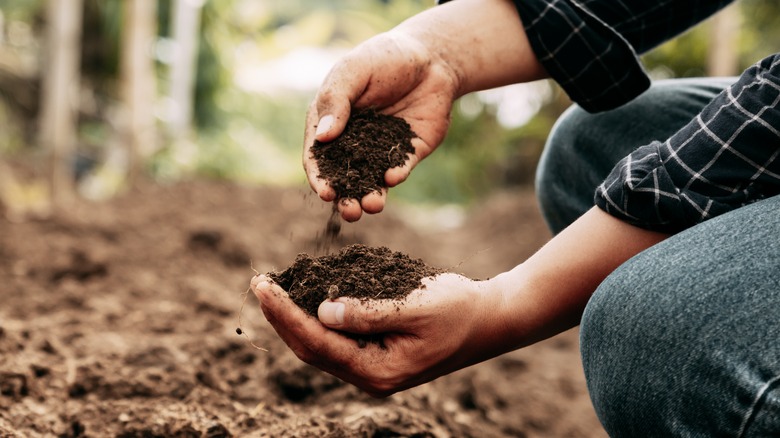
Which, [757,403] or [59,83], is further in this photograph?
[59,83]

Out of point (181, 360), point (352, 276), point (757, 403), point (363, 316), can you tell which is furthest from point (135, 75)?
point (757, 403)

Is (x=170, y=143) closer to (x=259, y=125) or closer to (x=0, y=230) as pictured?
(x=0, y=230)

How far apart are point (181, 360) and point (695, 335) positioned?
4.18 feet

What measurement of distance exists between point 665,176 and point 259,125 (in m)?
12.4

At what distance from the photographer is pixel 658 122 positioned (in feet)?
5.58

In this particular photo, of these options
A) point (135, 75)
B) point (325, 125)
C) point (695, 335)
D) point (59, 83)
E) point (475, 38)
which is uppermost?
point (475, 38)

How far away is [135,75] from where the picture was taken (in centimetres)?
550

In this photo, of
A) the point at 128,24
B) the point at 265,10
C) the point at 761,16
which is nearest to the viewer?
the point at 128,24

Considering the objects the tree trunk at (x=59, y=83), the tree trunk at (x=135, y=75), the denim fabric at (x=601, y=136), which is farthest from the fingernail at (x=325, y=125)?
the tree trunk at (x=135, y=75)

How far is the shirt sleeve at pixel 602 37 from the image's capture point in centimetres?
162

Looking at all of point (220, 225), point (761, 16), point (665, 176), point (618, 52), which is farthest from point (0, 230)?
point (761, 16)

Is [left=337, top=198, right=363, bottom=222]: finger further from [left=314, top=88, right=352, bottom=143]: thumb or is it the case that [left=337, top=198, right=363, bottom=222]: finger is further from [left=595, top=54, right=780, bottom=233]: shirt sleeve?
[left=595, top=54, right=780, bottom=233]: shirt sleeve

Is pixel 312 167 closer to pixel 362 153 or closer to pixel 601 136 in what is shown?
pixel 362 153

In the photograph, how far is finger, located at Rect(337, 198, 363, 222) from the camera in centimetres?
140
